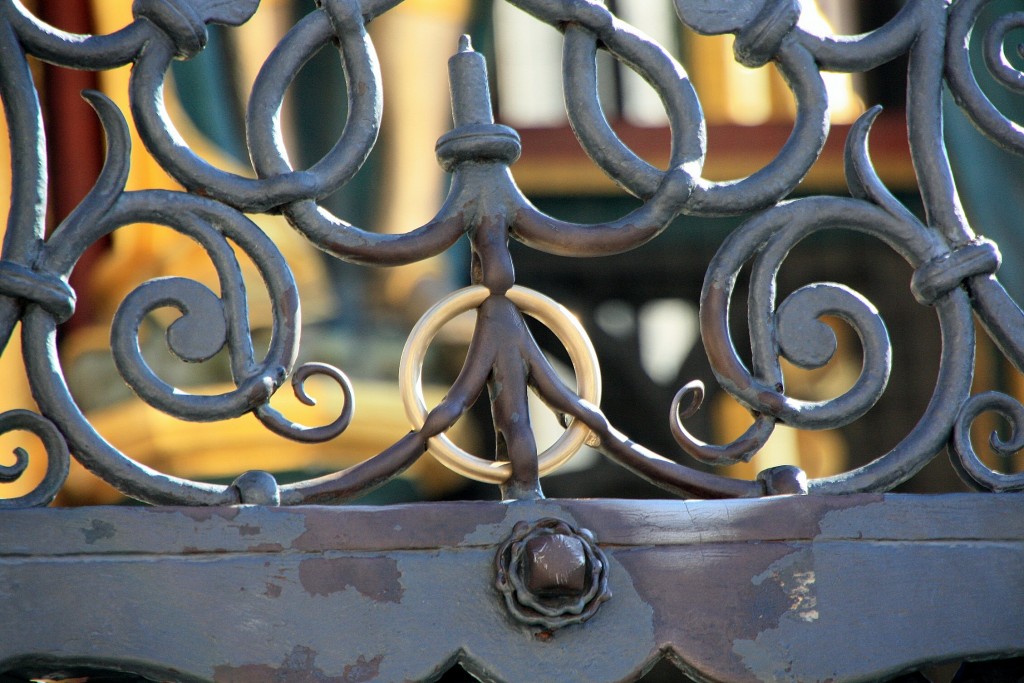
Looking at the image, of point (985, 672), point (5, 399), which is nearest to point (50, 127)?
point (5, 399)

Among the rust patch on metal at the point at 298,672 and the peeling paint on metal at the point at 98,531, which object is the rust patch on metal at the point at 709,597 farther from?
the peeling paint on metal at the point at 98,531

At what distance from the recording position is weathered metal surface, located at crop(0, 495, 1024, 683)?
0.78m

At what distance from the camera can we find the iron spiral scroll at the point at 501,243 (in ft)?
2.77

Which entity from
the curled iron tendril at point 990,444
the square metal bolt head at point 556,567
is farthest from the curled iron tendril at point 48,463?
the curled iron tendril at point 990,444

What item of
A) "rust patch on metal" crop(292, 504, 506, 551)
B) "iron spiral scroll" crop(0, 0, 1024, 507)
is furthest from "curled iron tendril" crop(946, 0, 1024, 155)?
"rust patch on metal" crop(292, 504, 506, 551)

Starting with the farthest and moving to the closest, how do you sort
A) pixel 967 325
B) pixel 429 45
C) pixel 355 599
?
pixel 429 45 < pixel 967 325 < pixel 355 599

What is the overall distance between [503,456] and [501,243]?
0.14m

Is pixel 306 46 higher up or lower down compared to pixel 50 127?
lower down

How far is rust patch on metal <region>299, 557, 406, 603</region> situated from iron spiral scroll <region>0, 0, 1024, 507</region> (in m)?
0.05

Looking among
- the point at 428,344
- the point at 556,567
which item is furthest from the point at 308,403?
the point at 556,567

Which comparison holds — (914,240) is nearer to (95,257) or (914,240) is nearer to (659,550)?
(659,550)

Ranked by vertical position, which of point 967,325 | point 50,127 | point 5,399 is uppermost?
point 50,127

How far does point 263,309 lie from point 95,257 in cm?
24

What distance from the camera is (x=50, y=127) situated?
73.0 inches
